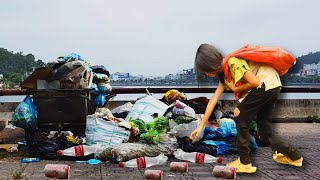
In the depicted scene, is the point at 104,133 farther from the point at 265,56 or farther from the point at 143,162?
the point at 265,56

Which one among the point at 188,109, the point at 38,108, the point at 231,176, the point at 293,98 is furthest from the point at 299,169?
the point at 293,98

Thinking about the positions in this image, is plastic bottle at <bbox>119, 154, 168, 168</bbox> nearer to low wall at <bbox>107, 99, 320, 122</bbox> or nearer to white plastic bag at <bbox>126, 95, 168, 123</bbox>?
white plastic bag at <bbox>126, 95, 168, 123</bbox>

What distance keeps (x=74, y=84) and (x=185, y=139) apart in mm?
1836

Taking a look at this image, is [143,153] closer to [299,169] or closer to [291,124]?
[299,169]

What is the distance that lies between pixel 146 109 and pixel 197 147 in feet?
5.10

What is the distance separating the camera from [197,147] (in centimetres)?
682

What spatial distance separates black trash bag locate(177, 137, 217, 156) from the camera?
6.80m

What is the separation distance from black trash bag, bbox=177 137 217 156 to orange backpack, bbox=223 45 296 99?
139cm

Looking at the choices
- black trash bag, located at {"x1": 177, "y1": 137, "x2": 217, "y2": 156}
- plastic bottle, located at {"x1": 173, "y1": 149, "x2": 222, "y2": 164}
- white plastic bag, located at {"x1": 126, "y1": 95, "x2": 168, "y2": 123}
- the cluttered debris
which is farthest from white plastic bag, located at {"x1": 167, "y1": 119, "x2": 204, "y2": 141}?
white plastic bag, located at {"x1": 126, "y1": 95, "x2": 168, "y2": 123}

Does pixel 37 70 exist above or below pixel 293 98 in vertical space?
above

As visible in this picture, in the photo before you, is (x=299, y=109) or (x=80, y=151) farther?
(x=299, y=109)

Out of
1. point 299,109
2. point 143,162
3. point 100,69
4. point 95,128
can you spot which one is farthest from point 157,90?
point 143,162

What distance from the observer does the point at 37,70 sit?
723cm

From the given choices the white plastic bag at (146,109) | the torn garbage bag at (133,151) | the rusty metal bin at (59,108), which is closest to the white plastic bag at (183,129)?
the torn garbage bag at (133,151)
